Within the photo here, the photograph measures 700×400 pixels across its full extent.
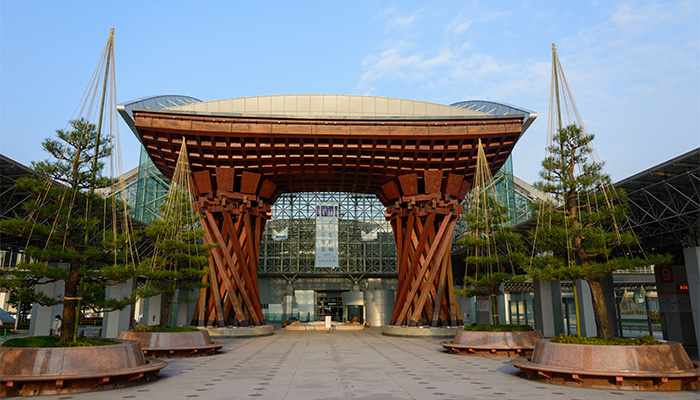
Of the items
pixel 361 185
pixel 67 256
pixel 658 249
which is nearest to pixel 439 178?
pixel 361 185

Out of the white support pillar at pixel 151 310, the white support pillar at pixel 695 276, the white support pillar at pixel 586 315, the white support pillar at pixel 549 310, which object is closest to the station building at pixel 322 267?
the white support pillar at pixel 151 310

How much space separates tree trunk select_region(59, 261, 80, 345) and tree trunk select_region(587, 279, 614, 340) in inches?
455

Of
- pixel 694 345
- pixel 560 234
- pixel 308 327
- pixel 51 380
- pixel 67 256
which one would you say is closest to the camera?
pixel 51 380

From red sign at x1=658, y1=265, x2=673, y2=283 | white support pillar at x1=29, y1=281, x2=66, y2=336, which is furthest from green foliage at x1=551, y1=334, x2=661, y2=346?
white support pillar at x1=29, y1=281, x2=66, y2=336

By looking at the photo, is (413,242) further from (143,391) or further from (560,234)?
(143,391)

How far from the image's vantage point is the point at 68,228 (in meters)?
→ 10.8

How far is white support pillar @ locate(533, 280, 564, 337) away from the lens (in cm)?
2758

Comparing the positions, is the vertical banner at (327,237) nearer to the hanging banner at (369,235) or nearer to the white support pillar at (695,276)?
the hanging banner at (369,235)

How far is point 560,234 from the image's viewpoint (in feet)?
40.4

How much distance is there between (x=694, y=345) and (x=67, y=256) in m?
24.7

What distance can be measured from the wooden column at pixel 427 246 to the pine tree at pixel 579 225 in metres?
11.7

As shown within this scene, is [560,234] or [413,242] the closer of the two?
[560,234]

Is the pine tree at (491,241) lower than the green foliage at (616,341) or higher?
higher

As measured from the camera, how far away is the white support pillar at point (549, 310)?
27.6m
